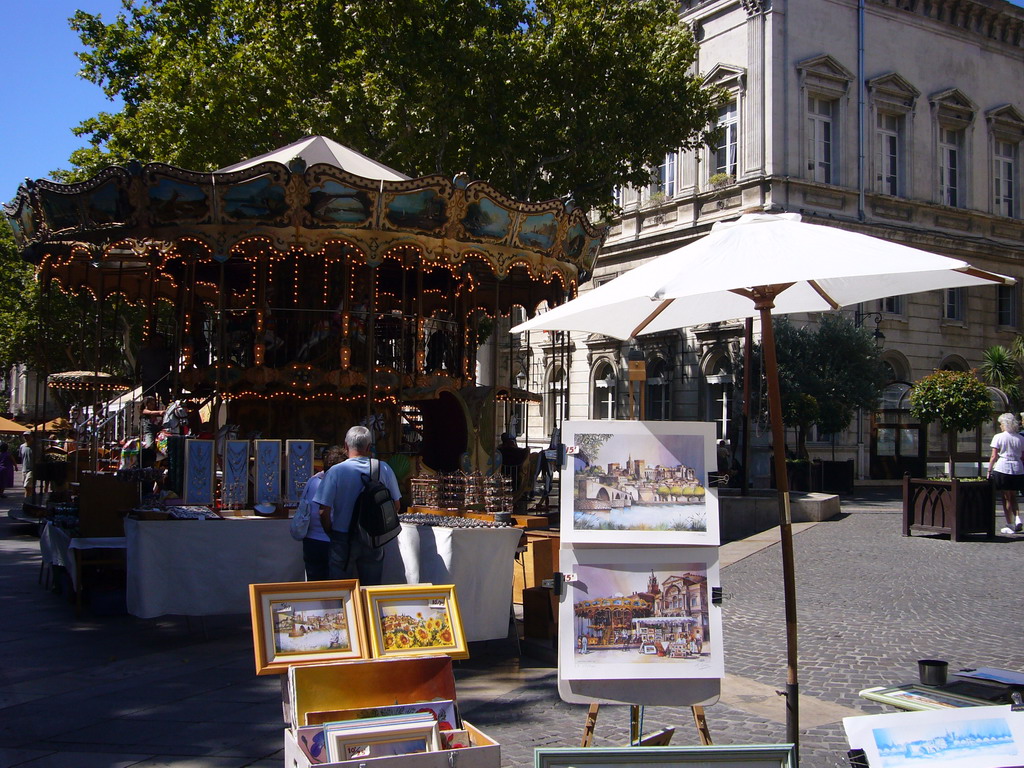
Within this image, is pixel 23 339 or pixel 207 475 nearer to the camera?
pixel 207 475

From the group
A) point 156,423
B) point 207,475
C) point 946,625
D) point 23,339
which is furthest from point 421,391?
point 23,339

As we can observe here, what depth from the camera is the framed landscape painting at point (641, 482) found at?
4922 millimetres

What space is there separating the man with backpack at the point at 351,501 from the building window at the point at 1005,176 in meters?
33.8

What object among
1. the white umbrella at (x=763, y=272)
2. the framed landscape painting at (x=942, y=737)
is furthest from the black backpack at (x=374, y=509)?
the framed landscape painting at (x=942, y=737)

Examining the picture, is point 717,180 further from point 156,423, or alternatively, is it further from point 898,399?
point 156,423

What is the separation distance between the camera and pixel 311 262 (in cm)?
1547

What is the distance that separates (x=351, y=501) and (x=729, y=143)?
1075 inches

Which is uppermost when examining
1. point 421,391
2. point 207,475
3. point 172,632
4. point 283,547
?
point 421,391

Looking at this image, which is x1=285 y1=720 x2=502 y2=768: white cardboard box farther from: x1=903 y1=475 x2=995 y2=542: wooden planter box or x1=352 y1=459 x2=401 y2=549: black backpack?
x1=903 y1=475 x2=995 y2=542: wooden planter box

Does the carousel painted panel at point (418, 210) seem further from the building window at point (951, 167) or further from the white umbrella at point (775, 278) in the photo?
the building window at point (951, 167)

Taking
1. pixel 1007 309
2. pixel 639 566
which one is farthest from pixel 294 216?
pixel 1007 309

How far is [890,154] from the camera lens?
108 ft

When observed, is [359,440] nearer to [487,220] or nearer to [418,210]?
[418,210]

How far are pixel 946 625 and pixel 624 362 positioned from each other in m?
26.8
